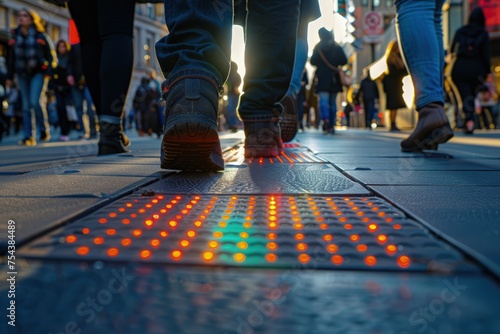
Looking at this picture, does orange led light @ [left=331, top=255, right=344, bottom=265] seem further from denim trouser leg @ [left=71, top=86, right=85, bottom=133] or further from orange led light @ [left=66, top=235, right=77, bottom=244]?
denim trouser leg @ [left=71, top=86, right=85, bottom=133]

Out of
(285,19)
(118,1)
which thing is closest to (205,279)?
(285,19)

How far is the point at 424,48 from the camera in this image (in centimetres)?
258

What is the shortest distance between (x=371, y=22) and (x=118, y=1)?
56.3 feet

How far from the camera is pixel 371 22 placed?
18484 mm

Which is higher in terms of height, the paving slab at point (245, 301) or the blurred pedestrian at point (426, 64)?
the blurred pedestrian at point (426, 64)

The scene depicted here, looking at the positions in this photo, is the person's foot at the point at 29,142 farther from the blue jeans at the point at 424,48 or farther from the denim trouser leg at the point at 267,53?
the blue jeans at the point at 424,48

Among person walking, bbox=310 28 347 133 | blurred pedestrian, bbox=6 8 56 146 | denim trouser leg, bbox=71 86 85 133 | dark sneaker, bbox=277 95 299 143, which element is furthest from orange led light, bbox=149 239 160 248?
person walking, bbox=310 28 347 133

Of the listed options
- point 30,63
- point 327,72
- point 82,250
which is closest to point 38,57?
point 30,63

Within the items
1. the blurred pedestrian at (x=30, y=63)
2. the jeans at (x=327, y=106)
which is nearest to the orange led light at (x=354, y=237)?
the blurred pedestrian at (x=30, y=63)

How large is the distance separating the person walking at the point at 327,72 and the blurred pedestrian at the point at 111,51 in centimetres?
595

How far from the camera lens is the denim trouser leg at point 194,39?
1.61 m

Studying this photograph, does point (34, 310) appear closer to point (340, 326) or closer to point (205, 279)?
point (205, 279)

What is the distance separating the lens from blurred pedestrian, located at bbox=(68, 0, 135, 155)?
2779mm

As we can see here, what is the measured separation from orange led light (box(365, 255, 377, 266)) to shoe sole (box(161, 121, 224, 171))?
924 mm
